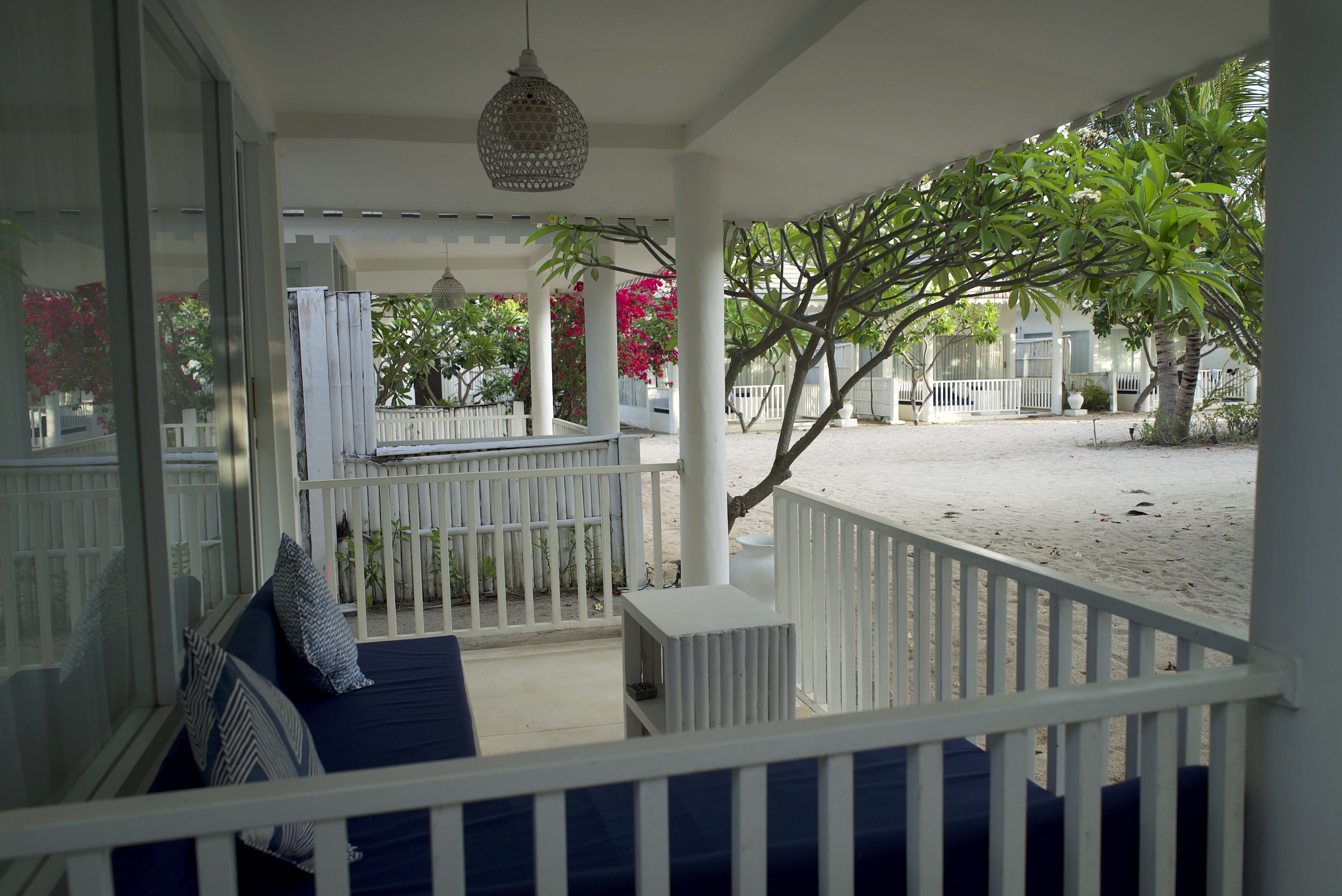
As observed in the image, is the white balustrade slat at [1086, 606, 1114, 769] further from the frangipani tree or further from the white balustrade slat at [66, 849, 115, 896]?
the frangipani tree

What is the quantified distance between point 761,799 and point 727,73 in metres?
2.67

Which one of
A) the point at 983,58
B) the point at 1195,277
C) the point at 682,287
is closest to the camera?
the point at 983,58

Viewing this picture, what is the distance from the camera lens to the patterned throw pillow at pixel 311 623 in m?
2.39

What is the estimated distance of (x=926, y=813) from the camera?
117 centimetres

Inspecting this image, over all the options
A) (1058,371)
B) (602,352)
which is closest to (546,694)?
(602,352)

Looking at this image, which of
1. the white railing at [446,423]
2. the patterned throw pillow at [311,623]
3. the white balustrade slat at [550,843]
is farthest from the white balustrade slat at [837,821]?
the white railing at [446,423]

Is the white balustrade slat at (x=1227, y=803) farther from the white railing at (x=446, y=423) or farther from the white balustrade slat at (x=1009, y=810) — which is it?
the white railing at (x=446, y=423)

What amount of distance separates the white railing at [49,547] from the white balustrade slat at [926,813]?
1.21 metres

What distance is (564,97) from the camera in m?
2.45

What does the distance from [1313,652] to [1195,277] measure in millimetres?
2327

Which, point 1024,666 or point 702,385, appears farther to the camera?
point 702,385

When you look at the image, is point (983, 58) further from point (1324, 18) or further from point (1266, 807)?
point (1266, 807)

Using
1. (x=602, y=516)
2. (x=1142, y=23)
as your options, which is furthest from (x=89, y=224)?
(x=602, y=516)

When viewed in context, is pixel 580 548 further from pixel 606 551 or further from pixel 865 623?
pixel 865 623
